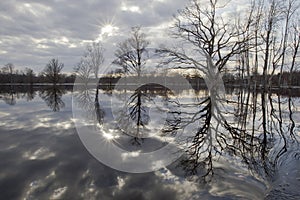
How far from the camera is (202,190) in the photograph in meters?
3.18

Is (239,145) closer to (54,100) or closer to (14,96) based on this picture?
(54,100)

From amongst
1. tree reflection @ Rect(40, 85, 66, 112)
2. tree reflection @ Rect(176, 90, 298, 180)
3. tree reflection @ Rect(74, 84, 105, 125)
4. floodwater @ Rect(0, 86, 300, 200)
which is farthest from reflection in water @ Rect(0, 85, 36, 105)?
tree reflection @ Rect(176, 90, 298, 180)

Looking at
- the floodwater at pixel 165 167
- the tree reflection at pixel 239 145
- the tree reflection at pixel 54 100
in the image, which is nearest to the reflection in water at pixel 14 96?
the tree reflection at pixel 54 100

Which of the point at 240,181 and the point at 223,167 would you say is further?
the point at 223,167

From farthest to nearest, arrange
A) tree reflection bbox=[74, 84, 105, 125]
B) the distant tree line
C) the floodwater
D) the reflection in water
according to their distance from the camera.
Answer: the distant tree line
the reflection in water
tree reflection bbox=[74, 84, 105, 125]
the floodwater

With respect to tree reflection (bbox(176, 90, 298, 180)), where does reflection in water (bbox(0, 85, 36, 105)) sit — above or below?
above

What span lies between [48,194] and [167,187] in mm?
1744

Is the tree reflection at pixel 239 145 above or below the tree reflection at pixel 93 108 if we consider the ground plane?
below

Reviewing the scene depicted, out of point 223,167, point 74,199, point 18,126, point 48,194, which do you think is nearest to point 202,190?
point 223,167

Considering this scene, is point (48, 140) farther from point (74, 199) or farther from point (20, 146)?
point (74, 199)

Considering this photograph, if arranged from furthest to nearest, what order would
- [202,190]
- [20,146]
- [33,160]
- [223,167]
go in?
[20,146]
[33,160]
[223,167]
[202,190]

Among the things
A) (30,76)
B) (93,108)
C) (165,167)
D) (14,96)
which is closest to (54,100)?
(93,108)

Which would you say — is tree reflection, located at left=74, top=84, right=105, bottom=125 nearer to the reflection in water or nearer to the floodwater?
the floodwater

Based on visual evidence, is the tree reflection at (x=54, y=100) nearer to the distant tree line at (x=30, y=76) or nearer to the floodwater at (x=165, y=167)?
the floodwater at (x=165, y=167)
